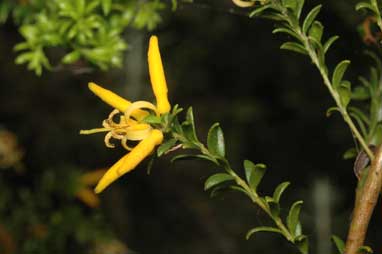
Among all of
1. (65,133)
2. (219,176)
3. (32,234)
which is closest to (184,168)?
(65,133)

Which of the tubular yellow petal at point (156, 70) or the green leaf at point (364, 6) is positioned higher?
the green leaf at point (364, 6)

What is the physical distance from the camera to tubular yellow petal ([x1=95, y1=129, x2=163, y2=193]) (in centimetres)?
120

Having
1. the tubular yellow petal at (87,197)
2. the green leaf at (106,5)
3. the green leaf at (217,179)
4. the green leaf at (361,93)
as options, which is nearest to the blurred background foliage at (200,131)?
the tubular yellow petal at (87,197)

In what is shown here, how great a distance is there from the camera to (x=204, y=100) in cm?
449

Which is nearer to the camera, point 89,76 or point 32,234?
point 32,234

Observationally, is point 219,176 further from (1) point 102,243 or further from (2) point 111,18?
(1) point 102,243

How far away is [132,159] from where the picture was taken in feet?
3.98

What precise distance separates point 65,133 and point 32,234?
62.5 inches

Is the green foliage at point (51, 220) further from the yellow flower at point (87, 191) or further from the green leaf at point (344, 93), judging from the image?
the green leaf at point (344, 93)

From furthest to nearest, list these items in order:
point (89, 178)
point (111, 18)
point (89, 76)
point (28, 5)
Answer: point (89, 76) → point (89, 178) → point (28, 5) → point (111, 18)

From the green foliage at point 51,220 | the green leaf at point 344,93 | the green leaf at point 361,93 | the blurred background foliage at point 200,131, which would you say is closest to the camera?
the green leaf at point 344,93

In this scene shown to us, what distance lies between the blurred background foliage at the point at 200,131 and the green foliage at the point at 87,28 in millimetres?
929

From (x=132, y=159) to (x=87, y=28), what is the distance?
800 millimetres

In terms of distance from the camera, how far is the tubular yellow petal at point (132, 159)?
1204mm
